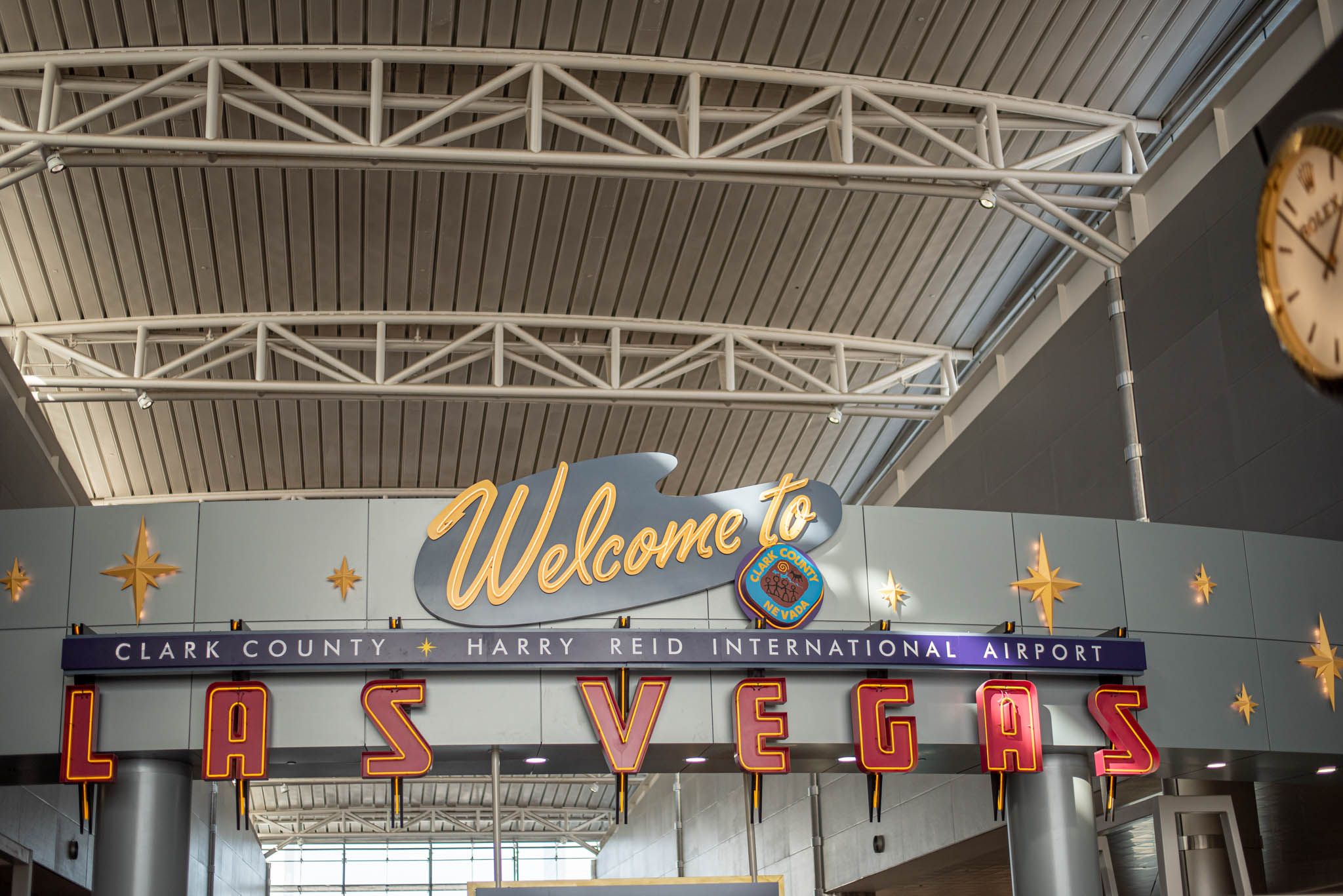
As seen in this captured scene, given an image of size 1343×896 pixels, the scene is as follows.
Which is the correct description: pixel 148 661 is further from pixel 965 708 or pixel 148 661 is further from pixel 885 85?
pixel 885 85

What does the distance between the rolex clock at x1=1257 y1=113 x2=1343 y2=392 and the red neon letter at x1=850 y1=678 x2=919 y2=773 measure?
7664mm

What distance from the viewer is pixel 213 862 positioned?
2444 cm

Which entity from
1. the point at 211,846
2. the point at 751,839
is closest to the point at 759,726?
the point at 751,839

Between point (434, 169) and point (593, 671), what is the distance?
7.68 meters

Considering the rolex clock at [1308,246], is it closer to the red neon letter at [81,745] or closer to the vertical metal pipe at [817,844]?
the red neon letter at [81,745]

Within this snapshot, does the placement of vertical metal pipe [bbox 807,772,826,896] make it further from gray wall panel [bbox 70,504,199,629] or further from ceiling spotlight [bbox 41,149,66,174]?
ceiling spotlight [bbox 41,149,66,174]

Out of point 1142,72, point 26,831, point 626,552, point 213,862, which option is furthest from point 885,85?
point 213,862

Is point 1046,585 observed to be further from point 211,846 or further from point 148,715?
point 211,846


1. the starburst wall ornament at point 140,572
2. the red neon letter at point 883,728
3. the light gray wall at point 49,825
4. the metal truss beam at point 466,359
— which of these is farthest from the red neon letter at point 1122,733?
the metal truss beam at point 466,359

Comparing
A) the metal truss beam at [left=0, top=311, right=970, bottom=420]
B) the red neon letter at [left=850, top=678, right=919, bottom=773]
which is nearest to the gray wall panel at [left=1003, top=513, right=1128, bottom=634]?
the red neon letter at [left=850, top=678, right=919, bottom=773]

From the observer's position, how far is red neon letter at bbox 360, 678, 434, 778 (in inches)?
467

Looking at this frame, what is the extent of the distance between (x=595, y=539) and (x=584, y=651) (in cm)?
111

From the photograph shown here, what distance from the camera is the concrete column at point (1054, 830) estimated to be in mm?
12531

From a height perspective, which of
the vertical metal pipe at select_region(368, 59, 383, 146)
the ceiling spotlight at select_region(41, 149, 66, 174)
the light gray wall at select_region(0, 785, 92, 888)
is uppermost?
the vertical metal pipe at select_region(368, 59, 383, 146)
